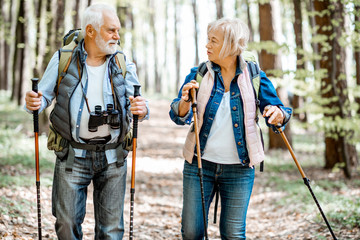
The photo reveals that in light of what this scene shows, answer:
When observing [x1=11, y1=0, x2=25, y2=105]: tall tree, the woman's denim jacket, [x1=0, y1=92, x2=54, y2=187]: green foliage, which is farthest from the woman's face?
[x1=11, y1=0, x2=25, y2=105]: tall tree

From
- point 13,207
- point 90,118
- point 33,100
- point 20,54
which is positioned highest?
point 20,54

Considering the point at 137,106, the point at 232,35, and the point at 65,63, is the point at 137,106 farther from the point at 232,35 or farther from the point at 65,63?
the point at 232,35

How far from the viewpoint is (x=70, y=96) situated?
3416 mm

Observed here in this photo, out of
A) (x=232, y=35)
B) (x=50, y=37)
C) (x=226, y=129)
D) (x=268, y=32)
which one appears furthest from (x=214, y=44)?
(x=50, y=37)

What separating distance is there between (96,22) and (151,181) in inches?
257

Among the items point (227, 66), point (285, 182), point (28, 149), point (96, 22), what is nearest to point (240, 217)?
point (227, 66)

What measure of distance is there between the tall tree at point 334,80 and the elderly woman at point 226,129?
18.0ft

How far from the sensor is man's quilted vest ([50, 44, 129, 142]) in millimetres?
3416

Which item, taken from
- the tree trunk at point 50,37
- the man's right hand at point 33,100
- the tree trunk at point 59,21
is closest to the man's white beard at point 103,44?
the man's right hand at point 33,100

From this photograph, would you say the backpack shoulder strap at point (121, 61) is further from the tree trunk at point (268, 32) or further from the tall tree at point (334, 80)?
the tree trunk at point (268, 32)

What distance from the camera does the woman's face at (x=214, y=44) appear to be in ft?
11.4

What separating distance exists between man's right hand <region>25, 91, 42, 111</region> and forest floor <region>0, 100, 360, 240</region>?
7.25 feet

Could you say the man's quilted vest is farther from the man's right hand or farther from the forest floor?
the forest floor

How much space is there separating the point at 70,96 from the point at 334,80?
6.94m
